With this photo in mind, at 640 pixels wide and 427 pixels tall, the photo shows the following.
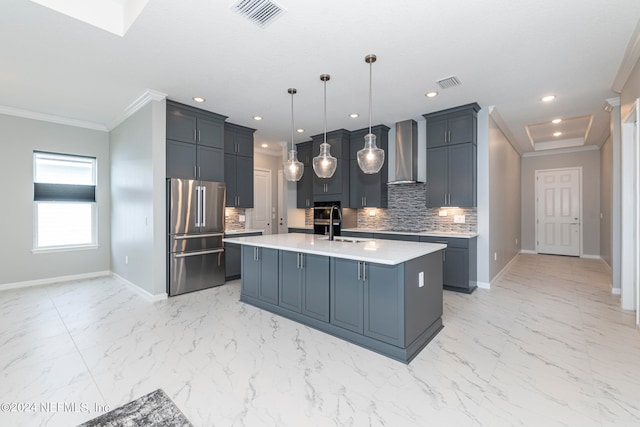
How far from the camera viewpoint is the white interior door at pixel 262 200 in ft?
24.3

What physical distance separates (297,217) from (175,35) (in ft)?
15.5

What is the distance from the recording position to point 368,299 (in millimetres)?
2621

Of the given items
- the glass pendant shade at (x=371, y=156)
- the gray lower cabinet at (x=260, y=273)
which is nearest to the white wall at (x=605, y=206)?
the glass pendant shade at (x=371, y=156)

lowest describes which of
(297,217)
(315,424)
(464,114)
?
(315,424)

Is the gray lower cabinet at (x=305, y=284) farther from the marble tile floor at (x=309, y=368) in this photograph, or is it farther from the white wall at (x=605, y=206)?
the white wall at (x=605, y=206)

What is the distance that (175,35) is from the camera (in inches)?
103

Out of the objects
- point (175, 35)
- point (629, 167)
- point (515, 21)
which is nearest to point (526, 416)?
point (515, 21)

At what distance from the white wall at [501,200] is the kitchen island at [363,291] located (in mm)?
2263

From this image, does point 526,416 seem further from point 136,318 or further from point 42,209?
point 42,209

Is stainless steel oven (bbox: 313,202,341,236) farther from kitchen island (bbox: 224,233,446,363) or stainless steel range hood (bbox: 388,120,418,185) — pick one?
kitchen island (bbox: 224,233,446,363)

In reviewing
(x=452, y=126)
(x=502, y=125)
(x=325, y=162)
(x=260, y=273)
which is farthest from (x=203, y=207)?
(x=502, y=125)

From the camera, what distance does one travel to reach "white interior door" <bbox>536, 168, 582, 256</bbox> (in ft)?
24.3

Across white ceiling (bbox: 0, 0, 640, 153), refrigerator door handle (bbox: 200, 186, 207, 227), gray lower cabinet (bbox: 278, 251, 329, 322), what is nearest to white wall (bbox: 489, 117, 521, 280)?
white ceiling (bbox: 0, 0, 640, 153)

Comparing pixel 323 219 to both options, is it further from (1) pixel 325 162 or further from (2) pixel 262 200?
(1) pixel 325 162
